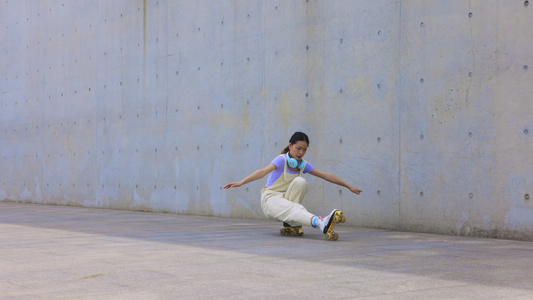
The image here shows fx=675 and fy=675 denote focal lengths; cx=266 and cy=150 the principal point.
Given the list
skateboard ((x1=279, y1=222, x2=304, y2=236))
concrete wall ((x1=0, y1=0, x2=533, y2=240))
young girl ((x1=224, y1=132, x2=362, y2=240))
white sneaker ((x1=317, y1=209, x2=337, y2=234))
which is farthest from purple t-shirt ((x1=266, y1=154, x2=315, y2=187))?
concrete wall ((x1=0, y1=0, x2=533, y2=240))

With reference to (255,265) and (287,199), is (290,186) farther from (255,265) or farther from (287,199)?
(255,265)

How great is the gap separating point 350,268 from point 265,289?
1.08 m

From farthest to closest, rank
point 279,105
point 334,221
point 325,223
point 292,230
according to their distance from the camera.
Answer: point 279,105 < point 292,230 < point 325,223 < point 334,221

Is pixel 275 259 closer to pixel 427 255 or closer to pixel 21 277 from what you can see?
pixel 427 255

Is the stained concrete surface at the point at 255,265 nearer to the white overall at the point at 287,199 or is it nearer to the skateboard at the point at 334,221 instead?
the skateboard at the point at 334,221

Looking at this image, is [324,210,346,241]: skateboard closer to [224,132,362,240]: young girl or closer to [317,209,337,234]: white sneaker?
[317,209,337,234]: white sneaker

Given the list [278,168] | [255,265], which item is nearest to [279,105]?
[278,168]

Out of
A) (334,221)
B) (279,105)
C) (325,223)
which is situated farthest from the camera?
(279,105)

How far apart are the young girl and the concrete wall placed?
4.23 feet

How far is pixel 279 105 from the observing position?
10.2 meters

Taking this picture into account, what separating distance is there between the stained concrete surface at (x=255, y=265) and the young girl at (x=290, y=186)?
0.22m

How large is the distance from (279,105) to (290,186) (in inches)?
108

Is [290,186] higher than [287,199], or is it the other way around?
[290,186]

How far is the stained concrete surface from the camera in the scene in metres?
3.87
